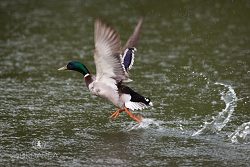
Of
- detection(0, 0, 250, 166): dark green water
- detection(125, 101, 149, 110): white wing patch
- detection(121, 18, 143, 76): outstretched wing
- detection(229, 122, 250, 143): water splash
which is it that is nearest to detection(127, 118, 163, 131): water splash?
detection(0, 0, 250, 166): dark green water

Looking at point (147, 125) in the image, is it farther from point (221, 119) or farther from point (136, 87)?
point (136, 87)

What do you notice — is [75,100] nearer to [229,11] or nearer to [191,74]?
[191,74]

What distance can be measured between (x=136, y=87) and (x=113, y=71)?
215cm

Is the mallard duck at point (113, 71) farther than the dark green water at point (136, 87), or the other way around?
the mallard duck at point (113, 71)

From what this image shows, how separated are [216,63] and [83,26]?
453 cm

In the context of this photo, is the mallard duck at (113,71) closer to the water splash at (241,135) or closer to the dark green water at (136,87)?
the dark green water at (136,87)

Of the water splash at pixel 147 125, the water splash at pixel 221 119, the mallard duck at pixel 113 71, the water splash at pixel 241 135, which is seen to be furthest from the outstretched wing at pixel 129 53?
the water splash at pixel 241 135

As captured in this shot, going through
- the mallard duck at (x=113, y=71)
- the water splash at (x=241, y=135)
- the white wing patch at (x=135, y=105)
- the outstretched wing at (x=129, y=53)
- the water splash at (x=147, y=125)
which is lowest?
the water splash at (x=241, y=135)

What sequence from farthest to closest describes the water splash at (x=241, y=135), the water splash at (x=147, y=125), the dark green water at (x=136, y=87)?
the water splash at (x=147, y=125) → the water splash at (x=241, y=135) → the dark green water at (x=136, y=87)

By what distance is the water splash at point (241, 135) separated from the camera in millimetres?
6985

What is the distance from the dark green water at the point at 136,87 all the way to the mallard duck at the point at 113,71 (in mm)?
255


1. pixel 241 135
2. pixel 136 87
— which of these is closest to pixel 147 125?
pixel 241 135

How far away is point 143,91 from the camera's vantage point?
952 centimetres

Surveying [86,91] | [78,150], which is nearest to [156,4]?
[86,91]
